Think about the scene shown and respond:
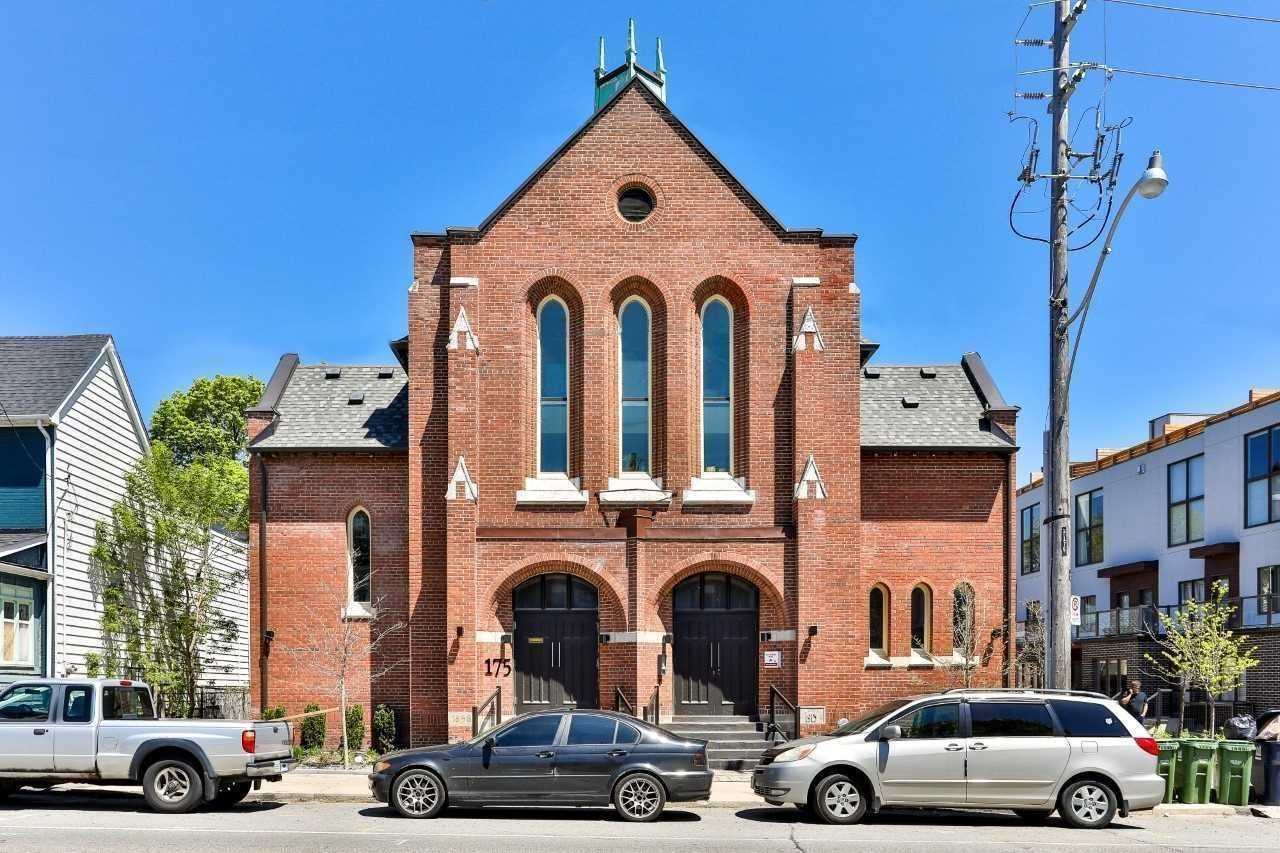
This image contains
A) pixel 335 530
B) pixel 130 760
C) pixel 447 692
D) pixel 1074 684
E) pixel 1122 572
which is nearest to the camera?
pixel 130 760

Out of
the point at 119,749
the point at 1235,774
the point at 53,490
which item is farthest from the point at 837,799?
the point at 53,490

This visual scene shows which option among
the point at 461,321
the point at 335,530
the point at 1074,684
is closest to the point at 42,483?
the point at 335,530

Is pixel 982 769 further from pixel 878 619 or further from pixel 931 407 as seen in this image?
pixel 931 407

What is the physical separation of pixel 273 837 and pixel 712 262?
13.4 metres

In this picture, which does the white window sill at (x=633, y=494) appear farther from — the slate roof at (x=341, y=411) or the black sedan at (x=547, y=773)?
the black sedan at (x=547, y=773)

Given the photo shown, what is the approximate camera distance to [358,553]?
80.9 feet

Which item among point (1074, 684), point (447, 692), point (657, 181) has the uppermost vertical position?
point (657, 181)

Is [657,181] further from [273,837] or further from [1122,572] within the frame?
[1122,572]

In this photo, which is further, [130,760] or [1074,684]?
[1074,684]

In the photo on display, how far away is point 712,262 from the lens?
23719mm

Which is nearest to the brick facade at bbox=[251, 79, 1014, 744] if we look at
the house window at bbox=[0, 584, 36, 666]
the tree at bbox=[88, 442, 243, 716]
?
the tree at bbox=[88, 442, 243, 716]

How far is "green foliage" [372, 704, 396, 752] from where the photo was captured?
2361cm

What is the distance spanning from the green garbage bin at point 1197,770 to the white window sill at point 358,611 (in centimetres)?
1409

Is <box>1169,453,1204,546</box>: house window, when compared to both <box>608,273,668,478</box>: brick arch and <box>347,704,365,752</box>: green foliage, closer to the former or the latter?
<box>608,273,668,478</box>: brick arch
